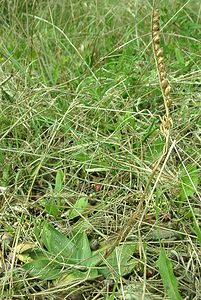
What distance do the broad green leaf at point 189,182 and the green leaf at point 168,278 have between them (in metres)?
0.19

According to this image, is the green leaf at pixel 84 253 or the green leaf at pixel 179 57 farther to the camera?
the green leaf at pixel 179 57

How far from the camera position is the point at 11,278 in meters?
1.06

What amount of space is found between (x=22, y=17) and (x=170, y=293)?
159 cm

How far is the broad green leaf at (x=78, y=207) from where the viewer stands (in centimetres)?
121

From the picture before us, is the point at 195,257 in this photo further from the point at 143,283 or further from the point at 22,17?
the point at 22,17

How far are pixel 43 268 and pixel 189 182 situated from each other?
0.34 metres

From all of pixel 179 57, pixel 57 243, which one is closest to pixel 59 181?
pixel 57 243

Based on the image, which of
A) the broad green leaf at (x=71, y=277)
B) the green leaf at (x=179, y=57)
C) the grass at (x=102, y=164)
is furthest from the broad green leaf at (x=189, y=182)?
the green leaf at (x=179, y=57)

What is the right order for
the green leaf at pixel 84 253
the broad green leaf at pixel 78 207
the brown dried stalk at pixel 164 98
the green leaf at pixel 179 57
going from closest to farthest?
the brown dried stalk at pixel 164 98 < the green leaf at pixel 84 253 < the broad green leaf at pixel 78 207 < the green leaf at pixel 179 57

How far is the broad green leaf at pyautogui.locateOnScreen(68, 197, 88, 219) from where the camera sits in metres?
1.21

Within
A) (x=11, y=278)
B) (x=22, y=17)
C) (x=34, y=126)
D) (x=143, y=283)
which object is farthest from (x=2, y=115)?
(x=22, y=17)

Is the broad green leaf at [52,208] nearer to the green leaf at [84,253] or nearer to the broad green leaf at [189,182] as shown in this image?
the green leaf at [84,253]

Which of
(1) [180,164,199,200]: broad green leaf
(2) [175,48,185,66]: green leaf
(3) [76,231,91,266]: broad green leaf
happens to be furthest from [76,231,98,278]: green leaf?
(2) [175,48,185,66]: green leaf

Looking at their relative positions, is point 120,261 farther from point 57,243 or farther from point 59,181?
point 59,181
